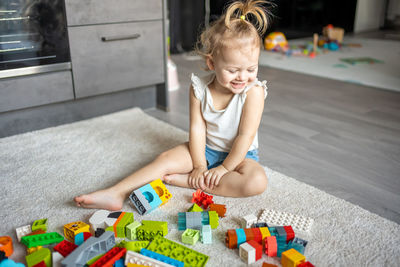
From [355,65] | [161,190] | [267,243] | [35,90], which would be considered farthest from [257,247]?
[355,65]

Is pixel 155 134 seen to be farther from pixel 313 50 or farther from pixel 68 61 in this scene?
pixel 313 50

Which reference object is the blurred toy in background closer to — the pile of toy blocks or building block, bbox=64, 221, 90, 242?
the pile of toy blocks

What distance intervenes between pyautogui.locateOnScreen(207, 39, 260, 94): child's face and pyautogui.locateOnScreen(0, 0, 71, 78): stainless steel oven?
86 cm

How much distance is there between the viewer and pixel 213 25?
1197 mm

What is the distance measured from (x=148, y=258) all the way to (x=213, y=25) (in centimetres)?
73

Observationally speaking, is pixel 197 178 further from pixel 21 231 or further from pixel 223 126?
pixel 21 231

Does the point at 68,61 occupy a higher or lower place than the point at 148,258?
higher

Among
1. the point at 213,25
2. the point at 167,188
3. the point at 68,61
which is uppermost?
the point at 213,25

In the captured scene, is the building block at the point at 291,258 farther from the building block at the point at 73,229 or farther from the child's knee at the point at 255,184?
the building block at the point at 73,229

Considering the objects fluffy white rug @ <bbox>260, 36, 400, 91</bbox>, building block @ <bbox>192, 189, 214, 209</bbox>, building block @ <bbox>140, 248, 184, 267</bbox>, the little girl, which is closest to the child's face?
the little girl

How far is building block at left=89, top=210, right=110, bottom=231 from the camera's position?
1.04 metres

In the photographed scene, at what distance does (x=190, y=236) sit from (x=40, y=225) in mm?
409

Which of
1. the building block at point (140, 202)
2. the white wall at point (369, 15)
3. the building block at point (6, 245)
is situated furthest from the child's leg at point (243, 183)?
the white wall at point (369, 15)

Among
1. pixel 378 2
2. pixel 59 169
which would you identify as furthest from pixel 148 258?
pixel 378 2
